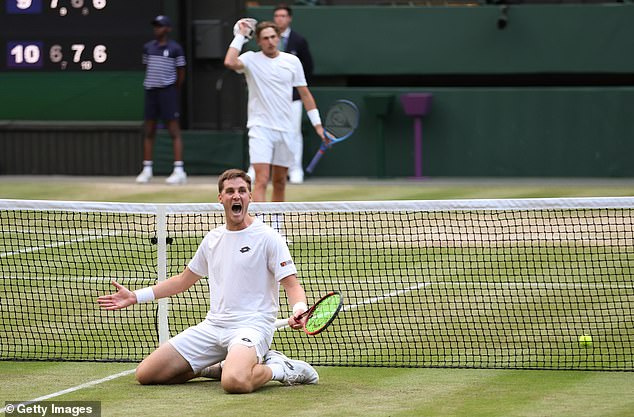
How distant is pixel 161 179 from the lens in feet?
60.8

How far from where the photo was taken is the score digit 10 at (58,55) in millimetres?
18297

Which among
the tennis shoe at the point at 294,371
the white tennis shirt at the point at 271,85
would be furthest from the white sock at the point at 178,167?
the tennis shoe at the point at 294,371

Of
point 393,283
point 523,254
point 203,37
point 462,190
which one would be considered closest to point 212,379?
point 393,283

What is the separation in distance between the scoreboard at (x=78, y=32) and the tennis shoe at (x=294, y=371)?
11504mm

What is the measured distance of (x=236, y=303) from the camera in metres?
7.30

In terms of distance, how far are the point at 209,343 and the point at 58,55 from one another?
38.8ft

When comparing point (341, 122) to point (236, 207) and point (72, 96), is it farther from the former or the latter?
point (236, 207)

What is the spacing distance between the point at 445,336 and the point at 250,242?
187cm

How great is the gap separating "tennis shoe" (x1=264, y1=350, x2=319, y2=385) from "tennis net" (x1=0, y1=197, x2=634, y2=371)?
629 millimetres

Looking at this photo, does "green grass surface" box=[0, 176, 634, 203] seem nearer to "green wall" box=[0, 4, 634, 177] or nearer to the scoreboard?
"green wall" box=[0, 4, 634, 177]

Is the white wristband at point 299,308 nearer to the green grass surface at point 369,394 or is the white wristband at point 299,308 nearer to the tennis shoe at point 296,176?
the green grass surface at point 369,394

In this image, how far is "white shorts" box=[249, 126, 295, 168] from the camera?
12.5 metres

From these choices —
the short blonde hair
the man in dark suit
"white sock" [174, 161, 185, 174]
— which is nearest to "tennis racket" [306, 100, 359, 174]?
the short blonde hair

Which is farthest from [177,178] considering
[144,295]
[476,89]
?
[144,295]
